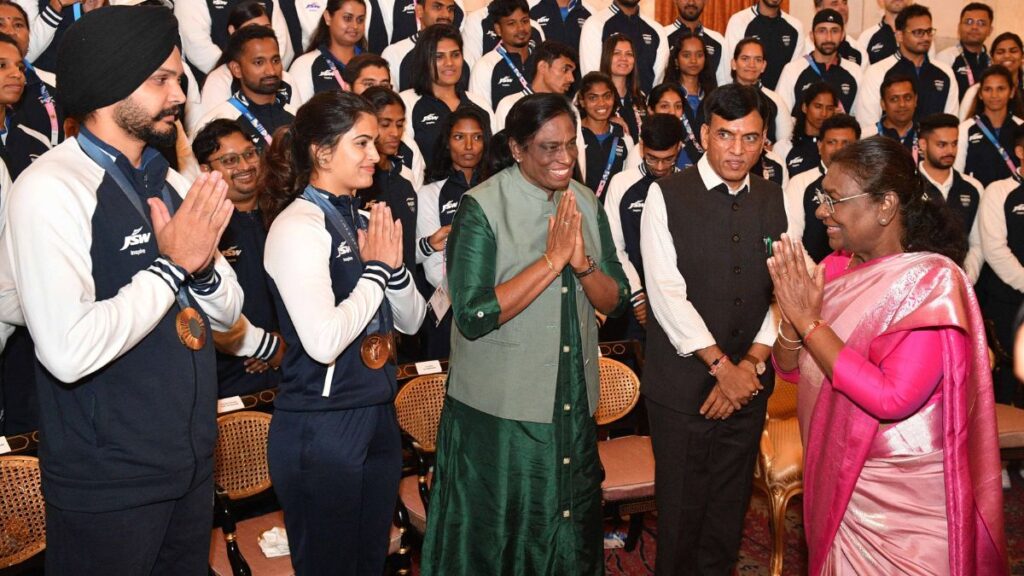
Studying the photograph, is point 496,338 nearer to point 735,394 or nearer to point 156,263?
point 735,394

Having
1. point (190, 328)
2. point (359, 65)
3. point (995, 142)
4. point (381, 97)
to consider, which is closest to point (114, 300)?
point (190, 328)

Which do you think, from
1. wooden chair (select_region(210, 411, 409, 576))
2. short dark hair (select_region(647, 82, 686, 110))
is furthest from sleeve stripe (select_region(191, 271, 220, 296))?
short dark hair (select_region(647, 82, 686, 110))

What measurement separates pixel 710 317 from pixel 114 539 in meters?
1.93

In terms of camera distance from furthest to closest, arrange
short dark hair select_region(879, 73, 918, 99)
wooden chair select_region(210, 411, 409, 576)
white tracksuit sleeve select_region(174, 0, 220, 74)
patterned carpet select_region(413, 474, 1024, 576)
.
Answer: short dark hair select_region(879, 73, 918, 99)
white tracksuit sleeve select_region(174, 0, 220, 74)
patterned carpet select_region(413, 474, 1024, 576)
wooden chair select_region(210, 411, 409, 576)

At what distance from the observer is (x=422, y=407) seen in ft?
12.1

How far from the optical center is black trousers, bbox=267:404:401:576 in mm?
2605

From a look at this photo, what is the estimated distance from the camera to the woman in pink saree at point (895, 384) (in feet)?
7.65

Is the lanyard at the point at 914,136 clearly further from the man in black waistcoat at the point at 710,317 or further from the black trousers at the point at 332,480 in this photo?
the black trousers at the point at 332,480

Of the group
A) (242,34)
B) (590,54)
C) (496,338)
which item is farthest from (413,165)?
(496,338)

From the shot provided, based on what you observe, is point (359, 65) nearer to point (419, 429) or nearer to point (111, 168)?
point (419, 429)

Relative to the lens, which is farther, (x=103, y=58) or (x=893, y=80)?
(x=893, y=80)

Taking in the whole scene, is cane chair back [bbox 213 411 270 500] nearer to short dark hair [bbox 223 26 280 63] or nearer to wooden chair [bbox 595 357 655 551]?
wooden chair [bbox 595 357 655 551]

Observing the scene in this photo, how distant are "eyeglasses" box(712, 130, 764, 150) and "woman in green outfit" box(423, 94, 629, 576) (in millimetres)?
553

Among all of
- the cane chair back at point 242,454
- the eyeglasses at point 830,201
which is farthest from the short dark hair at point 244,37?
the eyeglasses at point 830,201
